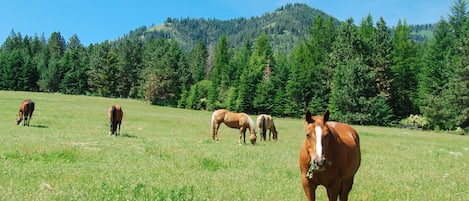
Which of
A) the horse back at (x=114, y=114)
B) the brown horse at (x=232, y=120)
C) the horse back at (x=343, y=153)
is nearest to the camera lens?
the horse back at (x=343, y=153)

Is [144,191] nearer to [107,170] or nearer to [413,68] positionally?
[107,170]

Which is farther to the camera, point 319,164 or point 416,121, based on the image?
point 416,121

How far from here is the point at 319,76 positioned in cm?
8412

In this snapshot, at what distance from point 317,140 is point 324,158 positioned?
0.35 meters

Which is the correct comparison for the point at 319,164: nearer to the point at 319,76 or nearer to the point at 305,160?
the point at 305,160

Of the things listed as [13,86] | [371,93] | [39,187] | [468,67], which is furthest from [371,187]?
[13,86]

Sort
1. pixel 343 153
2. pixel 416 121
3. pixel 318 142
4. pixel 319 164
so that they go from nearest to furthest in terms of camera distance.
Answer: pixel 319 164, pixel 318 142, pixel 343 153, pixel 416 121

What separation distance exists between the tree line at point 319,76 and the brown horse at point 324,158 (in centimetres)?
5895

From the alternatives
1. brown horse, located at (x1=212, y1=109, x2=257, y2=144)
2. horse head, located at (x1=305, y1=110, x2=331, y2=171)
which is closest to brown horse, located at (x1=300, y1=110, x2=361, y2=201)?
horse head, located at (x1=305, y1=110, x2=331, y2=171)

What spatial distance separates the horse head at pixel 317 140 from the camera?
654cm

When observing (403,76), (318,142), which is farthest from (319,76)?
(318,142)

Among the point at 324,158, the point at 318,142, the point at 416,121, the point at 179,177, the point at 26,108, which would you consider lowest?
the point at 179,177

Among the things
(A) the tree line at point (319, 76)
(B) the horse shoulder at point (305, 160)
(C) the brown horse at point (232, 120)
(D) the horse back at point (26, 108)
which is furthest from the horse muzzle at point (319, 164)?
(A) the tree line at point (319, 76)

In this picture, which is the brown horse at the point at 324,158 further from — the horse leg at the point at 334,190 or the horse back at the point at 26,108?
the horse back at the point at 26,108
